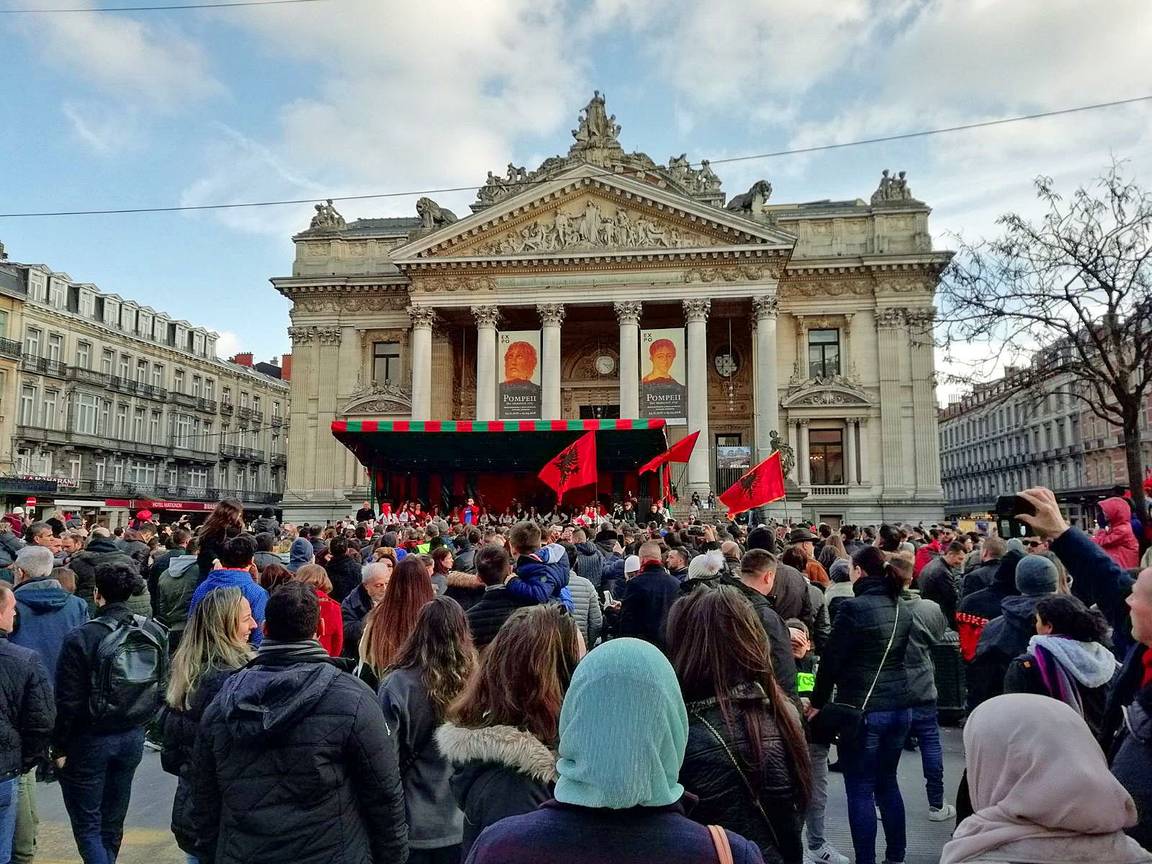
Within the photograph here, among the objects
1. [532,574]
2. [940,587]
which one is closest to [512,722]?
[532,574]

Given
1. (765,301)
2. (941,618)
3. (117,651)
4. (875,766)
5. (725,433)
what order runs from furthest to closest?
(725,433), (765,301), (941,618), (875,766), (117,651)

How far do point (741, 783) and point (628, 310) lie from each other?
33779 mm

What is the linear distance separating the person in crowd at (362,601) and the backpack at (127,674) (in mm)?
1528

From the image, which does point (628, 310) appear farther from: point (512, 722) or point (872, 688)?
point (512, 722)

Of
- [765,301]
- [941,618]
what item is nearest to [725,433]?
[765,301]

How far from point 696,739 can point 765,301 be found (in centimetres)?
3396

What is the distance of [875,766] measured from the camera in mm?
5434

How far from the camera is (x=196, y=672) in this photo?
4.12 metres

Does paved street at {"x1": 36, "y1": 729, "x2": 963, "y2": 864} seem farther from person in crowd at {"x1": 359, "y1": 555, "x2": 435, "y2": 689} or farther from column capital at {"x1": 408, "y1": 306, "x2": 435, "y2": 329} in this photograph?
column capital at {"x1": 408, "y1": 306, "x2": 435, "y2": 329}

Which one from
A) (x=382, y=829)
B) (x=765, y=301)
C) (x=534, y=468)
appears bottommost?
(x=382, y=829)

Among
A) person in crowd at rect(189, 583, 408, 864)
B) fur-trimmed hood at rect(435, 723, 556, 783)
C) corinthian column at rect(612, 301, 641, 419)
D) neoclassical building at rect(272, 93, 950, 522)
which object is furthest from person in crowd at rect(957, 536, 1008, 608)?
corinthian column at rect(612, 301, 641, 419)

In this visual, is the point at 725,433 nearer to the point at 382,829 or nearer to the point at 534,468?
the point at 534,468

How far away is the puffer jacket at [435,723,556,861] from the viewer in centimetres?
277

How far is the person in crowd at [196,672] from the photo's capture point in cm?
390
